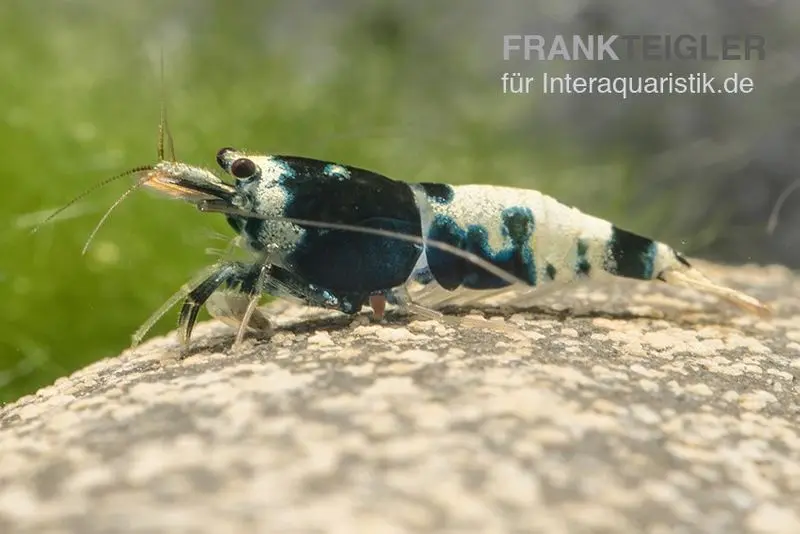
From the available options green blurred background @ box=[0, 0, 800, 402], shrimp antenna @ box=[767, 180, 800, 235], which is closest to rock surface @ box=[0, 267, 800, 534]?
green blurred background @ box=[0, 0, 800, 402]

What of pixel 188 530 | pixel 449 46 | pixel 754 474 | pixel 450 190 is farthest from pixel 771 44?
pixel 188 530

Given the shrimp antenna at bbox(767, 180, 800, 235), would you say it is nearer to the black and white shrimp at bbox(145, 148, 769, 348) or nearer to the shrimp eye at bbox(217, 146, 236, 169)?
the black and white shrimp at bbox(145, 148, 769, 348)

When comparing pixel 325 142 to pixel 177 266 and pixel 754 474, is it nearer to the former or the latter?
pixel 177 266

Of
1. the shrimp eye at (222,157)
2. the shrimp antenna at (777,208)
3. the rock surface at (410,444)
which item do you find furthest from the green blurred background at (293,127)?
the rock surface at (410,444)

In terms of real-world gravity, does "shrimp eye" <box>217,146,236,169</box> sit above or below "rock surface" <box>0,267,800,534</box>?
above

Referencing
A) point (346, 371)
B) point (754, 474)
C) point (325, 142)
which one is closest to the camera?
point (754, 474)

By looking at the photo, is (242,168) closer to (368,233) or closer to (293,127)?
(368,233)

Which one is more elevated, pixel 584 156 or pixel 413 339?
pixel 584 156
